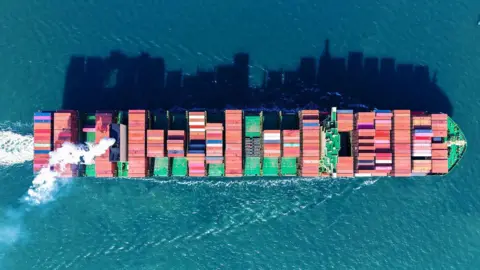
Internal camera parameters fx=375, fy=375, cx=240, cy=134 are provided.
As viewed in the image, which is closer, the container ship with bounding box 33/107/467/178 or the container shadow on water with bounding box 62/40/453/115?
the container ship with bounding box 33/107/467/178

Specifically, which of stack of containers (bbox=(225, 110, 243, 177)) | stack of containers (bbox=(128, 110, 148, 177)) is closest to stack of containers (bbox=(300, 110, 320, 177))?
stack of containers (bbox=(225, 110, 243, 177))

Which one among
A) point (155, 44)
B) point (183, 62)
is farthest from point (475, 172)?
point (155, 44)

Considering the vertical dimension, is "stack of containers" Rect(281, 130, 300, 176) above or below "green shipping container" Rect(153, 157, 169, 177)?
above

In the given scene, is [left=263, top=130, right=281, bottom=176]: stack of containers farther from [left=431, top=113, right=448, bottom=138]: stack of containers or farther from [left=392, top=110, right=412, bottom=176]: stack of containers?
[left=431, top=113, right=448, bottom=138]: stack of containers

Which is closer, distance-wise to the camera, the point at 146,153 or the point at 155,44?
the point at 146,153

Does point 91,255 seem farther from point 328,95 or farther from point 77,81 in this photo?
point 328,95

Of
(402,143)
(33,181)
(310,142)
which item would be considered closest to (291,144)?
(310,142)

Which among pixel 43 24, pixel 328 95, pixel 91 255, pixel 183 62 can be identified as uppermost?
pixel 43 24
